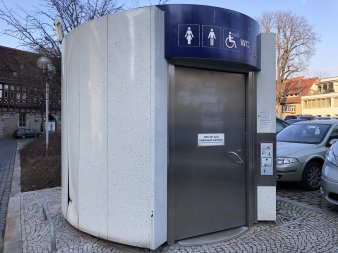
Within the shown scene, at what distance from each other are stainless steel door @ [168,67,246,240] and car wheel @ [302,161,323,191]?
3336mm

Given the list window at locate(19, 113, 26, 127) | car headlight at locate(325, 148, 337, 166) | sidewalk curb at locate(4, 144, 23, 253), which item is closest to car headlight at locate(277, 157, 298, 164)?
car headlight at locate(325, 148, 337, 166)

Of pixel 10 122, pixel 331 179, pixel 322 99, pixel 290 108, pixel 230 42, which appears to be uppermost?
pixel 322 99

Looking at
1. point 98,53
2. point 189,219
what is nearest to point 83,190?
point 189,219

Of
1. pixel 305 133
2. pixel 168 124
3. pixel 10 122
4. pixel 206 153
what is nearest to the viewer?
pixel 168 124

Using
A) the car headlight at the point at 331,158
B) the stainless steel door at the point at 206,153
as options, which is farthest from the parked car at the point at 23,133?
the stainless steel door at the point at 206,153

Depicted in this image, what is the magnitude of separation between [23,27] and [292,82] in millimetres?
46000

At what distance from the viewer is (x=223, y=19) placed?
14.2 feet

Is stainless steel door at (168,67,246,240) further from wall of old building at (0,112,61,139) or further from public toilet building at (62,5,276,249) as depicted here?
wall of old building at (0,112,61,139)

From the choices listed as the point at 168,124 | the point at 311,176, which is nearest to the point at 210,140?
the point at 168,124

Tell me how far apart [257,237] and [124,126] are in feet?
7.60

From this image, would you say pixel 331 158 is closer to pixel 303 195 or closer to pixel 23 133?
pixel 303 195

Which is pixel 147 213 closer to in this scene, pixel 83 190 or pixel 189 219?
pixel 189 219

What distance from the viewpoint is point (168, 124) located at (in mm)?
4312

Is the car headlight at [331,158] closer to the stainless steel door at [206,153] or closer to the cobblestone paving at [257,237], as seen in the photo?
the cobblestone paving at [257,237]
